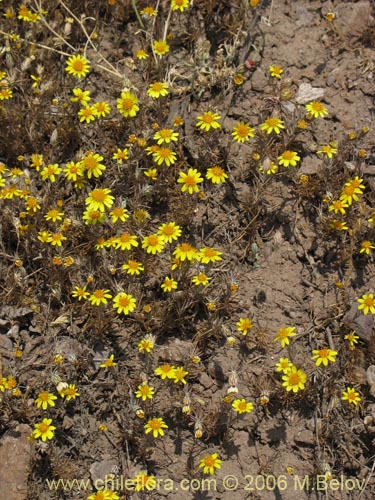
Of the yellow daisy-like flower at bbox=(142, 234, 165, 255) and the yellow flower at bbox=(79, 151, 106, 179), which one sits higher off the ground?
the yellow flower at bbox=(79, 151, 106, 179)

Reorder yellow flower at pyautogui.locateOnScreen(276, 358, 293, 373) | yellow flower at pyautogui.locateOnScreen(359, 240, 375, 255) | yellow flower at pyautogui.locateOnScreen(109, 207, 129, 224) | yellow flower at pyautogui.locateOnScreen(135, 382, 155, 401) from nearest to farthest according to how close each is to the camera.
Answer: yellow flower at pyautogui.locateOnScreen(135, 382, 155, 401), yellow flower at pyautogui.locateOnScreen(276, 358, 293, 373), yellow flower at pyautogui.locateOnScreen(109, 207, 129, 224), yellow flower at pyautogui.locateOnScreen(359, 240, 375, 255)

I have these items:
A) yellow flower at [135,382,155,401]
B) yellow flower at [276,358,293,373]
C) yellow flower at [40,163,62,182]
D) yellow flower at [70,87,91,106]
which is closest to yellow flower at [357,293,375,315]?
yellow flower at [276,358,293,373]

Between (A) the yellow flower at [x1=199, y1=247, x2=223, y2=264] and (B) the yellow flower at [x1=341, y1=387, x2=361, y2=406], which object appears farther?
(A) the yellow flower at [x1=199, y1=247, x2=223, y2=264]

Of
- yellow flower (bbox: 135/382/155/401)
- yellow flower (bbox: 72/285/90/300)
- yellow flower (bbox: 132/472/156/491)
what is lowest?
yellow flower (bbox: 132/472/156/491)

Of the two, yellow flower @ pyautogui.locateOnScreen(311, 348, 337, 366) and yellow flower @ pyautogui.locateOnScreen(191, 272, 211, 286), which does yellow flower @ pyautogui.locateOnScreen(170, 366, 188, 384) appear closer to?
yellow flower @ pyautogui.locateOnScreen(191, 272, 211, 286)

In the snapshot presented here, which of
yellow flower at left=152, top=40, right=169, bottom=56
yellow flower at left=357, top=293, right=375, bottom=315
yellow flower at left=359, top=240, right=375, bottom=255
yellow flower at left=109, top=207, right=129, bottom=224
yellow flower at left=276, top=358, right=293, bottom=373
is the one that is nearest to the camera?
yellow flower at left=276, top=358, right=293, bottom=373

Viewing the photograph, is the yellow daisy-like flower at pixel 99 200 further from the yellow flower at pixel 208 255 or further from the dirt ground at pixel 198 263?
the yellow flower at pixel 208 255

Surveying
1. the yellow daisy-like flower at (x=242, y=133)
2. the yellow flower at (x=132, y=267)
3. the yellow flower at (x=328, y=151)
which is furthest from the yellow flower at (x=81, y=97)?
the yellow flower at (x=328, y=151)

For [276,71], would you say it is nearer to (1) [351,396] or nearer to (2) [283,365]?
(2) [283,365]

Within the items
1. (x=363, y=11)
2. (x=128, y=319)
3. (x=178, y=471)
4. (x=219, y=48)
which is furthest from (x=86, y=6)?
(x=178, y=471)
